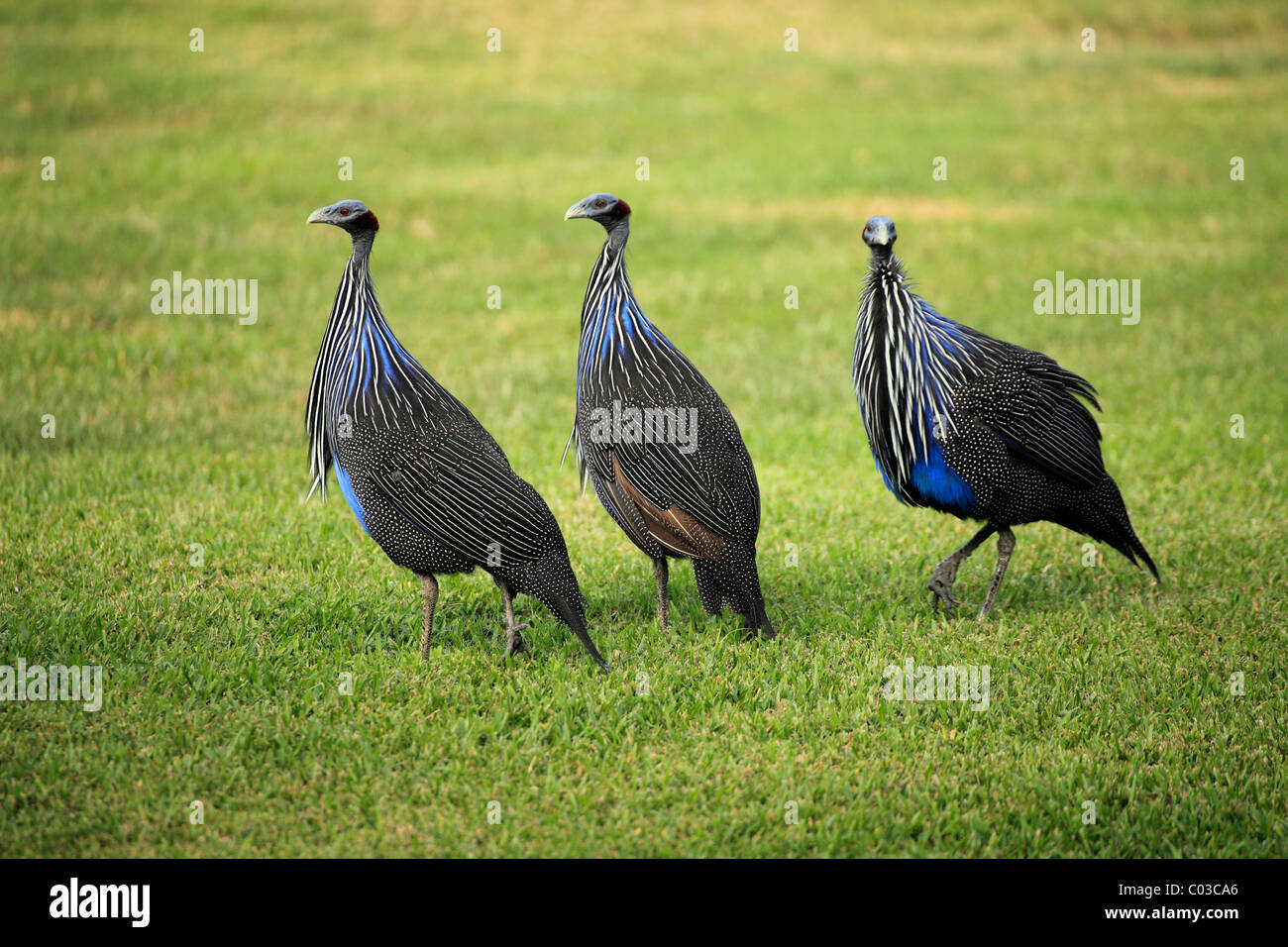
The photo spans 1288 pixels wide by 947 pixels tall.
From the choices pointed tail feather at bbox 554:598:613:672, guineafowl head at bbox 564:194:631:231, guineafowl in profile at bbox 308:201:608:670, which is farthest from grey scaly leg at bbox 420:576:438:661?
guineafowl head at bbox 564:194:631:231

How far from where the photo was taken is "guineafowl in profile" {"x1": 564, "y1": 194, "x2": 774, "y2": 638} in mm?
6289

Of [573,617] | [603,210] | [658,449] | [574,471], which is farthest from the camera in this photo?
[574,471]

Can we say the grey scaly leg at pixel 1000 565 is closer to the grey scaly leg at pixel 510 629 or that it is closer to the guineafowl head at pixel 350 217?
the grey scaly leg at pixel 510 629

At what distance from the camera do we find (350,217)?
6461 millimetres

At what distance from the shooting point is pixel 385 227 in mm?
16031

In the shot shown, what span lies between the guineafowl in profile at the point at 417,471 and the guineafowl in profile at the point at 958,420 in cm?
199

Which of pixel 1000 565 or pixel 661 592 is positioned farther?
pixel 1000 565

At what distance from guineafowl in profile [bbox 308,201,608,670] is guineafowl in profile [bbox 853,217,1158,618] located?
1987 mm

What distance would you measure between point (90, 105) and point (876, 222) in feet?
55.9

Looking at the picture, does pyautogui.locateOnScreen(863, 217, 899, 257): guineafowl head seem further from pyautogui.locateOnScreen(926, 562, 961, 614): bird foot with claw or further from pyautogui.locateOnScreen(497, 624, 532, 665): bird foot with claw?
pyautogui.locateOnScreen(497, 624, 532, 665): bird foot with claw

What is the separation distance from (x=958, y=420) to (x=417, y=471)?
289cm

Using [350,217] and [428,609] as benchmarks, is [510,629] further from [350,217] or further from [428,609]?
[350,217]

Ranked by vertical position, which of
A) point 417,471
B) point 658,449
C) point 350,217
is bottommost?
point 417,471

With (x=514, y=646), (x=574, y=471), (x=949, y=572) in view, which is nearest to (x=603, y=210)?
(x=514, y=646)
